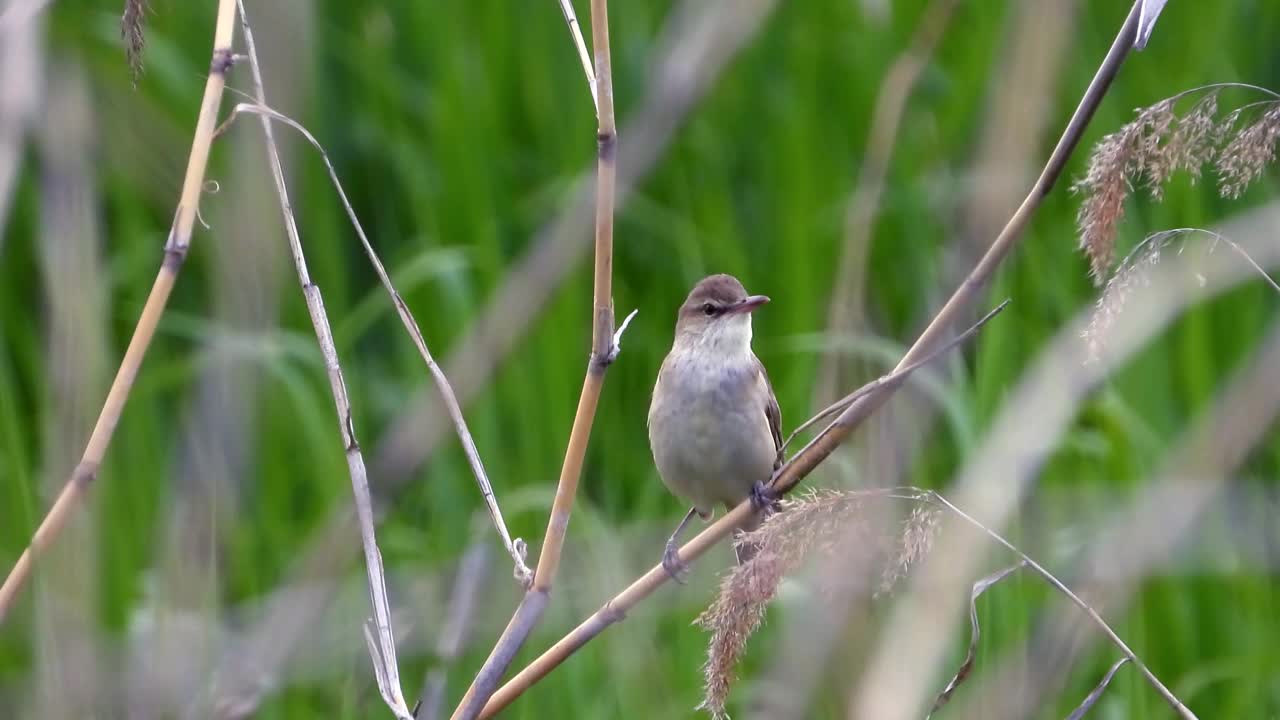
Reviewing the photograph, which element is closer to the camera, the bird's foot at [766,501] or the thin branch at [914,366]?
the thin branch at [914,366]

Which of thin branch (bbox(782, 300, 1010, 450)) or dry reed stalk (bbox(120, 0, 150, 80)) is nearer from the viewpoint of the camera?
thin branch (bbox(782, 300, 1010, 450))

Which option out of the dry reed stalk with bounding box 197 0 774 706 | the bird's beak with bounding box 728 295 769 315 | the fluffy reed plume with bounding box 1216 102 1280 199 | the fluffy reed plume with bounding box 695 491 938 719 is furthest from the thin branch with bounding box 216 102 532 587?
the bird's beak with bounding box 728 295 769 315

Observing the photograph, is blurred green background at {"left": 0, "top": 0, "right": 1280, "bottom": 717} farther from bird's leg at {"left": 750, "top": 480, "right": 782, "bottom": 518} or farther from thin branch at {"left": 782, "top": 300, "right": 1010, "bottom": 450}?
thin branch at {"left": 782, "top": 300, "right": 1010, "bottom": 450}

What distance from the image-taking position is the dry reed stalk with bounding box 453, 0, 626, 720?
5.40 ft

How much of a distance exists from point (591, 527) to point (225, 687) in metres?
1.11

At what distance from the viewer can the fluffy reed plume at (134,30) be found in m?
1.69

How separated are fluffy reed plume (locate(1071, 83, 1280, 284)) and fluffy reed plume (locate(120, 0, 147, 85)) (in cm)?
111

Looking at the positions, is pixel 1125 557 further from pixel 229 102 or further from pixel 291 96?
pixel 229 102

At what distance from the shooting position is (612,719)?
3.00 metres

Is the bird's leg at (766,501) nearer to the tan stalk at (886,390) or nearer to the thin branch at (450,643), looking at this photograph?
the tan stalk at (886,390)

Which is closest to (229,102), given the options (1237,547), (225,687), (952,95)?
(952,95)

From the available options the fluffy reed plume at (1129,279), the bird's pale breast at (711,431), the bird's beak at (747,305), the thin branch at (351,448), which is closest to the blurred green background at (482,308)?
the thin branch at (351,448)

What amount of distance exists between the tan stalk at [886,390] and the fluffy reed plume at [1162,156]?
0.24 feet

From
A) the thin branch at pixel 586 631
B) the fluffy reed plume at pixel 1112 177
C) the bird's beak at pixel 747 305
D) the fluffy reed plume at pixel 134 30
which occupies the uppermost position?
the fluffy reed plume at pixel 134 30
